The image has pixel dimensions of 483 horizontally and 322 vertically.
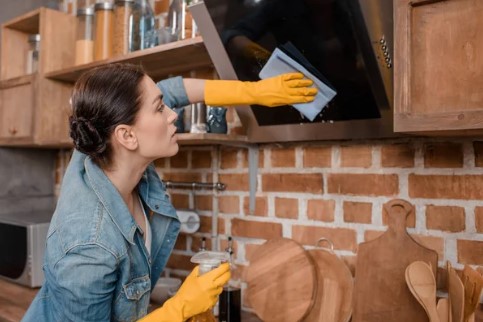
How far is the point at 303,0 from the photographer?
1221 mm

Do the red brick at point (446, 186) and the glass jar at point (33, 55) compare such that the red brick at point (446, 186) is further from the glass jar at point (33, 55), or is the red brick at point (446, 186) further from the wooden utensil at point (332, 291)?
the glass jar at point (33, 55)

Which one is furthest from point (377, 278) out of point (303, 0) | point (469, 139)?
point (303, 0)

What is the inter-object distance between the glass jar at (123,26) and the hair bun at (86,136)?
30.7 inches

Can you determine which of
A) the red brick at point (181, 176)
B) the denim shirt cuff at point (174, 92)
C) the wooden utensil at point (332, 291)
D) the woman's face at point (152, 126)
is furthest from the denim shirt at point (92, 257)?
the red brick at point (181, 176)

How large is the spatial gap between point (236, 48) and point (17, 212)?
4.88 ft

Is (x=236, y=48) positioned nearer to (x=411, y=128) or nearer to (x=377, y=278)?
(x=411, y=128)

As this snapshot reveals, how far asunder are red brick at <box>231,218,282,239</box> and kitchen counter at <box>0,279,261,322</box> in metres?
0.25

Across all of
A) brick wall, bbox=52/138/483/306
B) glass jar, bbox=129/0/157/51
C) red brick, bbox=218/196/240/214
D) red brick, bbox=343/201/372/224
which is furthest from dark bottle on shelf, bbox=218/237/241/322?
glass jar, bbox=129/0/157/51

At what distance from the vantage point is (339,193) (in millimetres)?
1446

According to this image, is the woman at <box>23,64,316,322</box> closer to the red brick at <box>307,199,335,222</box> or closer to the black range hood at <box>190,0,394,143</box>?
the black range hood at <box>190,0,394,143</box>

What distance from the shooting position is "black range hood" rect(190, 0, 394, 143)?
119 centimetres

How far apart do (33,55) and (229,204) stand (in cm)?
122

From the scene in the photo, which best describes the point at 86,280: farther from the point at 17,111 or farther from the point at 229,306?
the point at 17,111

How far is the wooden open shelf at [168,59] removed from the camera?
1.54 metres
